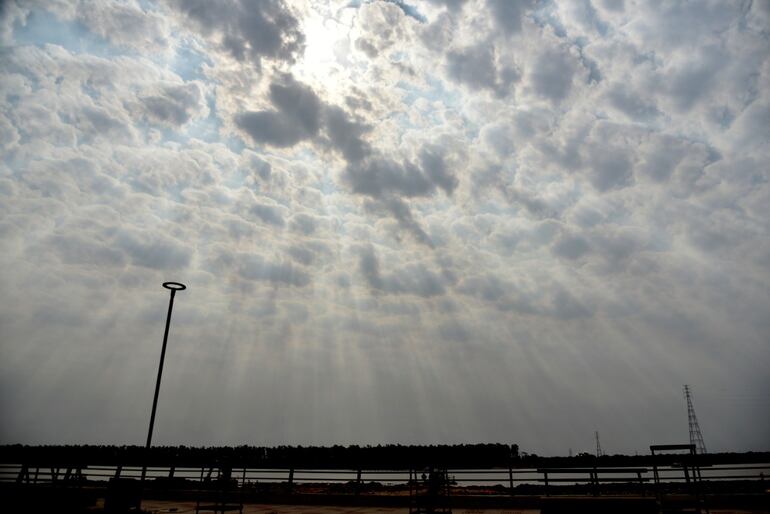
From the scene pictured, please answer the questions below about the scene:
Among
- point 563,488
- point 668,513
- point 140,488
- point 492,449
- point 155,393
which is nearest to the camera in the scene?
point 668,513

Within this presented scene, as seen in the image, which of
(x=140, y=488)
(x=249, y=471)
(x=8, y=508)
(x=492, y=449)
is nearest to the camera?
(x=8, y=508)

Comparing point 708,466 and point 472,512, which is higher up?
point 708,466

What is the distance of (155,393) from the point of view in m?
16.0

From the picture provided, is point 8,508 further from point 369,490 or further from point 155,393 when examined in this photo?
point 369,490

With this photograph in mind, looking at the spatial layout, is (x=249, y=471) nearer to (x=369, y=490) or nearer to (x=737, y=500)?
(x=369, y=490)

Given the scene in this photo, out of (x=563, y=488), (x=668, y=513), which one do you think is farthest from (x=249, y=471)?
(x=668, y=513)

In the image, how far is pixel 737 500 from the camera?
44.7 feet

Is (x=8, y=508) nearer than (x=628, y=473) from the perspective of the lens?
Yes

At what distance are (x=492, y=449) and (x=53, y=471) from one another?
37.6 m

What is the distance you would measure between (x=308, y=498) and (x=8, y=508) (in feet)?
33.9

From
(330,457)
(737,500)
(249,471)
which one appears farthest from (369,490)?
(737,500)

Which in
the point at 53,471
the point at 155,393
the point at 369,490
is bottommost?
the point at 369,490

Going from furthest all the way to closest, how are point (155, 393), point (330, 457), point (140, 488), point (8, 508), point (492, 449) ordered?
point (492, 449) → point (330, 457) → point (155, 393) → point (140, 488) → point (8, 508)

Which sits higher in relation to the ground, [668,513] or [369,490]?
[668,513]
